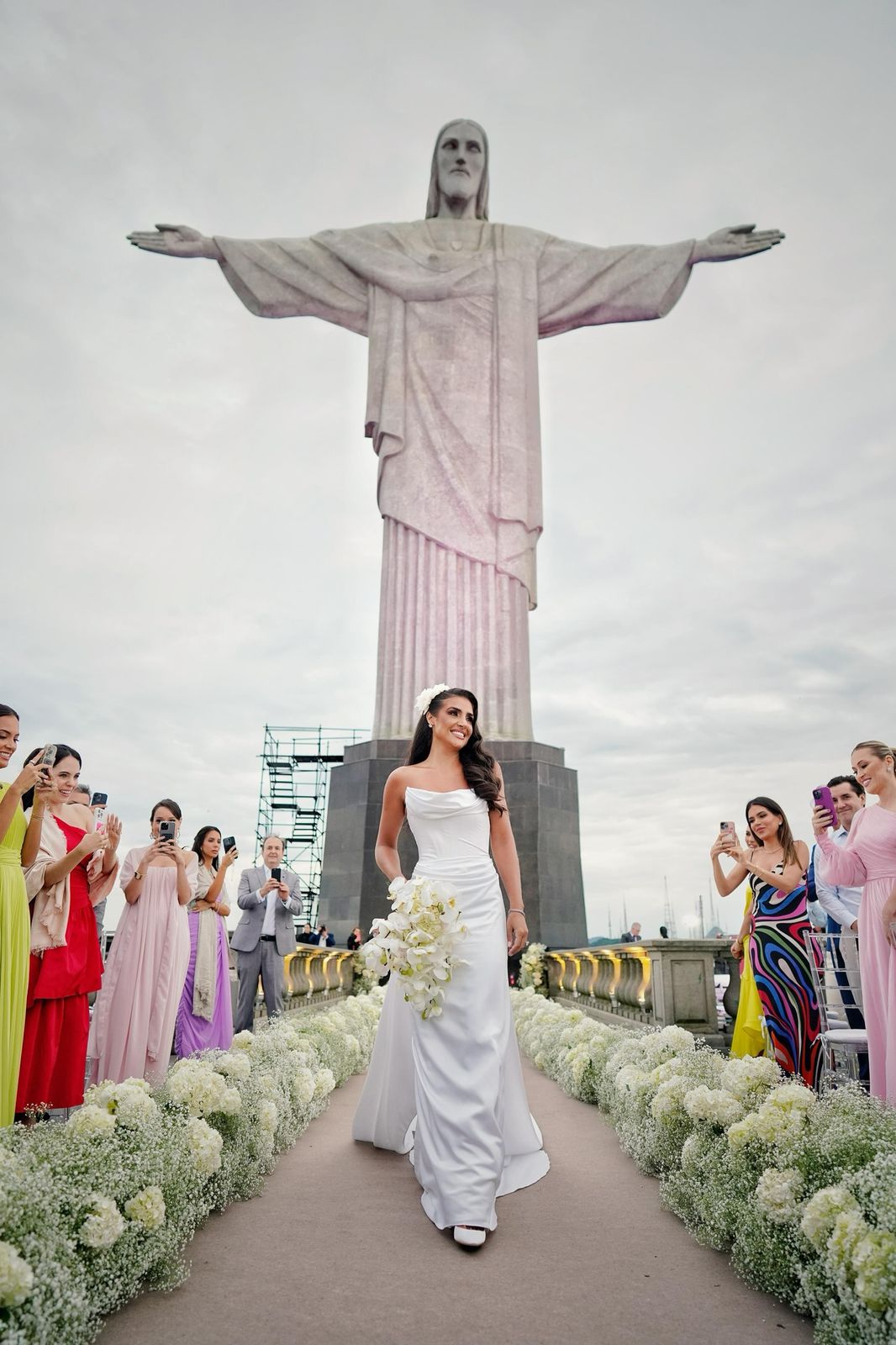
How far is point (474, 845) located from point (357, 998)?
18.2ft

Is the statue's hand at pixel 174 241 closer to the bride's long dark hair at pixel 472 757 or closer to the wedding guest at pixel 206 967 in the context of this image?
the wedding guest at pixel 206 967

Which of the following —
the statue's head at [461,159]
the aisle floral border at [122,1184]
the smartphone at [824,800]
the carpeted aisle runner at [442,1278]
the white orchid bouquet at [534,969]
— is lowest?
the carpeted aisle runner at [442,1278]

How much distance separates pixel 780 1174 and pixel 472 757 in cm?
230

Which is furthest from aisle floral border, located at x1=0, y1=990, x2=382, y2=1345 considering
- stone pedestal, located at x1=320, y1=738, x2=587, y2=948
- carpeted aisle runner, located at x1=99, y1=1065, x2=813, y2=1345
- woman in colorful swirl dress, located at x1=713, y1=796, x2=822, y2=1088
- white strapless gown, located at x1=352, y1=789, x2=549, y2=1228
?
stone pedestal, located at x1=320, y1=738, x2=587, y2=948

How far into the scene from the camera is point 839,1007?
17.2ft

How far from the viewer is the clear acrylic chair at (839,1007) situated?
4617 millimetres

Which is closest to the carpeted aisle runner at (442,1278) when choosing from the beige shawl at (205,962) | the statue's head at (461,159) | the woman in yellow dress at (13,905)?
the woman in yellow dress at (13,905)

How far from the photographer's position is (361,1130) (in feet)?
16.4

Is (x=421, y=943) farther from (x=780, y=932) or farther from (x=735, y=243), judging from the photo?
(x=735, y=243)

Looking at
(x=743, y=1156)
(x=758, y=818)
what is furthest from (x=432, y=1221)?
(x=758, y=818)

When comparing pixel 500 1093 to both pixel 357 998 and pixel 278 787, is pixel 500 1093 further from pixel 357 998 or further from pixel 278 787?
pixel 278 787

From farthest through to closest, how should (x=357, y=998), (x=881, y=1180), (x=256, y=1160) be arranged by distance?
(x=357, y=998)
(x=256, y=1160)
(x=881, y=1180)

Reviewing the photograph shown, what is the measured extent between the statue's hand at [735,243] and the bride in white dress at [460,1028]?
12.2m

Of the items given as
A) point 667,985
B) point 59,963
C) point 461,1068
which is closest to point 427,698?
point 461,1068
